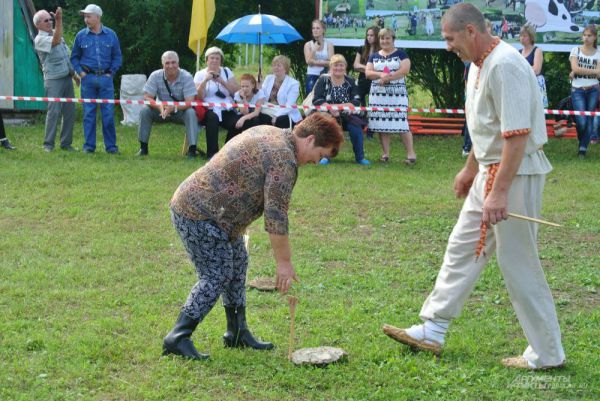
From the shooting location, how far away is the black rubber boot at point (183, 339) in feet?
17.8

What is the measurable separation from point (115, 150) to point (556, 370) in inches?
346

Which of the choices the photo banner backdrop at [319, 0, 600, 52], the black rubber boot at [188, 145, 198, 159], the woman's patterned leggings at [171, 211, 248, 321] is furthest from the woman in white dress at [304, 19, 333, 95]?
the woman's patterned leggings at [171, 211, 248, 321]

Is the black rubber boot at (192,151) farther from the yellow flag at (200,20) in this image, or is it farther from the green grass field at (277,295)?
the yellow flag at (200,20)

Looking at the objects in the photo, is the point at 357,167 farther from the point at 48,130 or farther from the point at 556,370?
the point at 556,370

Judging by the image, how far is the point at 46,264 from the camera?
7441mm

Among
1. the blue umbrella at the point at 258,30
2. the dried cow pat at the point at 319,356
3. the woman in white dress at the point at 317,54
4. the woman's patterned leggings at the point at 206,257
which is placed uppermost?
the blue umbrella at the point at 258,30

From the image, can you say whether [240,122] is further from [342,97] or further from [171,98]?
[342,97]

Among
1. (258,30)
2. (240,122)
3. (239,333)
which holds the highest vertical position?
(258,30)

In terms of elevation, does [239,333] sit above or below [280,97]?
below

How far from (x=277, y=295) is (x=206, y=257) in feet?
5.04

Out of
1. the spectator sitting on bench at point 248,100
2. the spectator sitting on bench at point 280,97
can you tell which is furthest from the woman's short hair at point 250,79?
the spectator sitting on bench at point 280,97

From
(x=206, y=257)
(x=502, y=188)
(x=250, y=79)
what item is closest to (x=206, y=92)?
(x=250, y=79)

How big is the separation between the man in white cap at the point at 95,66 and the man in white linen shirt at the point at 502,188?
830 cm

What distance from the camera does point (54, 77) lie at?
13008mm
